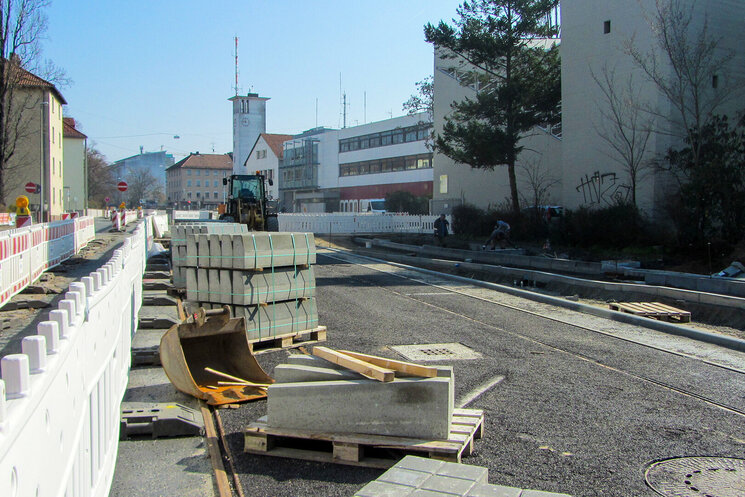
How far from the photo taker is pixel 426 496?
10.9 feet

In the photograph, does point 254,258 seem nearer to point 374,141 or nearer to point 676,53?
point 676,53

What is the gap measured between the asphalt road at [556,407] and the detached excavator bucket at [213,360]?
0.39 meters

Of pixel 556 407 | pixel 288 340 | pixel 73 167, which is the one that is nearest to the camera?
pixel 556 407

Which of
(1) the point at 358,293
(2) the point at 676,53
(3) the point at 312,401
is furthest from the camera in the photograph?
(2) the point at 676,53

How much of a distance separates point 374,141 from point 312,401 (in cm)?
7016

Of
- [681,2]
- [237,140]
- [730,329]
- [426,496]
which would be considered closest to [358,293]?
[730,329]

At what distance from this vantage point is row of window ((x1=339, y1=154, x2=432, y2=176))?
66.8 m

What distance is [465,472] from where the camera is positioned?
363 cm

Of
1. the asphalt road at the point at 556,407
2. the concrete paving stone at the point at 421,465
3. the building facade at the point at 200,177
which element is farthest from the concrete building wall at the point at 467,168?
the building facade at the point at 200,177

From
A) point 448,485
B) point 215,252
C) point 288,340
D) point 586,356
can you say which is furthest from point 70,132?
point 448,485

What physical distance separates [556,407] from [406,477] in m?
3.74

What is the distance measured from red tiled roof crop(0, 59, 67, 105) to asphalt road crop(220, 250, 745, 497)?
1306 inches

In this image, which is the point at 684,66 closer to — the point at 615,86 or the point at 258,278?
the point at 615,86

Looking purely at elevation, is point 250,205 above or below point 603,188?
below
